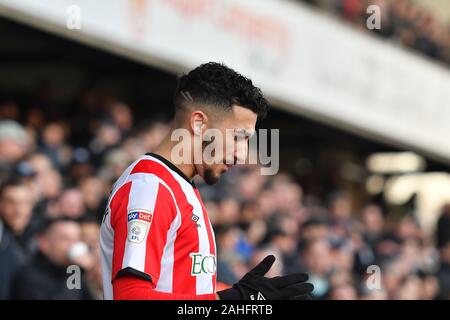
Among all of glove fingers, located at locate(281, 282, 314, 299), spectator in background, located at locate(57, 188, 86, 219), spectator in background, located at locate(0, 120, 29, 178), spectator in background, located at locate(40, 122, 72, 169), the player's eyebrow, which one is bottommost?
glove fingers, located at locate(281, 282, 314, 299)

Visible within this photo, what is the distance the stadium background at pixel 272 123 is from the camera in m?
8.37

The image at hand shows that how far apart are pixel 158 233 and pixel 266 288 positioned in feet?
1.24

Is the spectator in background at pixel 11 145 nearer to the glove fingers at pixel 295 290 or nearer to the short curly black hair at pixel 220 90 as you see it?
the short curly black hair at pixel 220 90

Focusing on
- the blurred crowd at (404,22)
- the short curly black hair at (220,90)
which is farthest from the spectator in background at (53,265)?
the blurred crowd at (404,22)

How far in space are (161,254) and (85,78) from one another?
11.3 metres

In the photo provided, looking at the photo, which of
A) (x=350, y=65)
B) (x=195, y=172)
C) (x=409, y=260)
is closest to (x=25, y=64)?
(x=350, y=65)

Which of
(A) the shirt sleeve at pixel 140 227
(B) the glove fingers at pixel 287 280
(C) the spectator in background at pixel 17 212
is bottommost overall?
(B) the glove fingers at pixel 287 280

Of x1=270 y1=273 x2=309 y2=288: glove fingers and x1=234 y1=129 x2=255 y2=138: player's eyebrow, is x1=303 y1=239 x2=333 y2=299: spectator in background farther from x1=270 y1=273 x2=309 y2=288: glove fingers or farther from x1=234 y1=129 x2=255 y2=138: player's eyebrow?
x1=270 y1=273 x2=309 y2=288: glove fingers

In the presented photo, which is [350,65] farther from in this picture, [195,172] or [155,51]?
[195,172]

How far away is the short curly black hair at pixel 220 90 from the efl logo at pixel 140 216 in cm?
48

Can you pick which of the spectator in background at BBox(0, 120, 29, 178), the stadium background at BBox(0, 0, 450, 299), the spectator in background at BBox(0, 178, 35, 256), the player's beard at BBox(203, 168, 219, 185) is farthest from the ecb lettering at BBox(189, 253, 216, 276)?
the spectator in background at BBox(0, 120, 29, 178)

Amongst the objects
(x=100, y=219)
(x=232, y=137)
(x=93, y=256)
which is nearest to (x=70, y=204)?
(x=100, y=219)

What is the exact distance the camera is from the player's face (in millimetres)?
3262

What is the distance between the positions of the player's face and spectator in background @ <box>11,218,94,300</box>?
3046 mm
